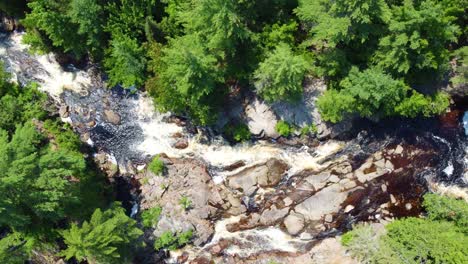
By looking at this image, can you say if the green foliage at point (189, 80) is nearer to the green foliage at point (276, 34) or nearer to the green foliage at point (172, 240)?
the green foliage at point (276, 34)

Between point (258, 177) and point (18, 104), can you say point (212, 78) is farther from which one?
point (18, 104)

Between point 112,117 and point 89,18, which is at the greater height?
point 89,18

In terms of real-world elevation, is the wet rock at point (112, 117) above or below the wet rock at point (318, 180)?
above

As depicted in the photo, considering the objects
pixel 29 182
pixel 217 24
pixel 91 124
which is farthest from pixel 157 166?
pixel 217 24

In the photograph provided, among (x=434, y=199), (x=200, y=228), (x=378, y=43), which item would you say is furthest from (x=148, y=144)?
(x=434, y=199)

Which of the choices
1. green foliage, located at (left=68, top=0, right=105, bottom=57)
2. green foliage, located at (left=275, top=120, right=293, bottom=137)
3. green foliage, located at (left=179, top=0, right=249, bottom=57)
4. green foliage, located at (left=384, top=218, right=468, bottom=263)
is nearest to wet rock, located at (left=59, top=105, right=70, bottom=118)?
green foliage, located at (left=68, top=0, right=105, bottom=57)

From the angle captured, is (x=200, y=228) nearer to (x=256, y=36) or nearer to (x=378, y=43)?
(x=256, y=36)

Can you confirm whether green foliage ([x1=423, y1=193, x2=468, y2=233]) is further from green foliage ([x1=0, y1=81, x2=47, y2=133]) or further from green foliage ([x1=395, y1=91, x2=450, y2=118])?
green foliage ([x1=0, y1=81, x2=47, y2=133])

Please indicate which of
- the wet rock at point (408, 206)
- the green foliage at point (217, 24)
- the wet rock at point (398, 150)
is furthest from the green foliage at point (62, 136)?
the wet rock at point (408, 206)
